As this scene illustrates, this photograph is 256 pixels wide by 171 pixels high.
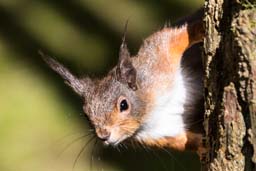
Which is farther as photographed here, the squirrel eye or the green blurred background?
the green blurred background

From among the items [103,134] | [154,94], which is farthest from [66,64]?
[103,134]

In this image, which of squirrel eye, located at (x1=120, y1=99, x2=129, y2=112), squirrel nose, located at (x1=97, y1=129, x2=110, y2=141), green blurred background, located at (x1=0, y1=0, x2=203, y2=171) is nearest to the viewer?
squirrel nose, located at (x1=97, y1=129, x2=110, y2=141)

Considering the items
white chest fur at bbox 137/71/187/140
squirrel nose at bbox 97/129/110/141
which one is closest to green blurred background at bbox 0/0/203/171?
white chest fur at bbox 137/71/187/140

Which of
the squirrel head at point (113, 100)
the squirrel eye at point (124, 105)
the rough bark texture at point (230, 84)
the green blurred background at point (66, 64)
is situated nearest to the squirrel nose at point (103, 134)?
the squirrel head at point (113, 100)

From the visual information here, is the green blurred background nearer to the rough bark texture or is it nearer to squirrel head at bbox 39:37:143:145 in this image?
squirrel head at bbox 39:37:143:145

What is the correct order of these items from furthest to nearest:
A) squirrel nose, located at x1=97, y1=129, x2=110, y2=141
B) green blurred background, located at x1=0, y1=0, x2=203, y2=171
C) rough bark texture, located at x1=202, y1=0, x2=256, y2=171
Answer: green blurred background, located at x1=0, y1=0, x2=203, y2=171 < squirrel nose, located at x1=97, y1=129, x2=110, y2=141 < rough bark texture, located at x1=202, y1=0, x2=256, y2=171

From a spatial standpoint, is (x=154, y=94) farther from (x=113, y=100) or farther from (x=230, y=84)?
(x=230, y=84)

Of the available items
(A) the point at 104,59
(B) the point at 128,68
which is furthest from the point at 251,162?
(A) the point at 104,59

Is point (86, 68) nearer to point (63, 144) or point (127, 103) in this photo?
point (63, 144)
